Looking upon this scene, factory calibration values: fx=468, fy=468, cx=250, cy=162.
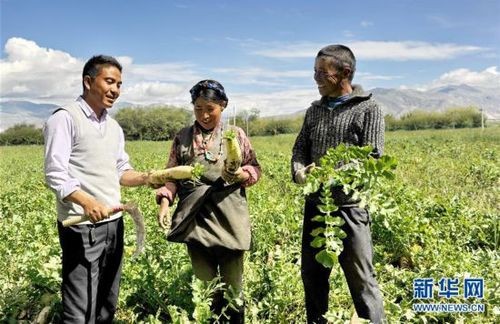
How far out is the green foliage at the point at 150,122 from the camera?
63162 mm

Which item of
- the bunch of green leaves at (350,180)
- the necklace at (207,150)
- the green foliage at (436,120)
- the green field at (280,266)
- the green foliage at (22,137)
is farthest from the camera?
the green foliage at (436,120)

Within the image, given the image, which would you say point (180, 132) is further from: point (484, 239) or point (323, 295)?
point (484, 239)

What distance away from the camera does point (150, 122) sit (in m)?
73.9

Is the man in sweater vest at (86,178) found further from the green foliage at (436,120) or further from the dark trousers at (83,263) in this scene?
the green foliage at (436,120)

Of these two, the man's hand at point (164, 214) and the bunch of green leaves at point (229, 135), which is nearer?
the bunch of green leaves at point (229, 135)

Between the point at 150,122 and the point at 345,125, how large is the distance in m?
73.3

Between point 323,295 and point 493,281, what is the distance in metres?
1.36

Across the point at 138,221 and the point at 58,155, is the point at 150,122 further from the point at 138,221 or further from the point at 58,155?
the point at 58,155

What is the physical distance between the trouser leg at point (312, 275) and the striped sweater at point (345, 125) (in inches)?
12.1

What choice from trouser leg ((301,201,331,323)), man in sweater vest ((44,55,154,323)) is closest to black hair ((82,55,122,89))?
man in sweater vest ((44,55,154,323))

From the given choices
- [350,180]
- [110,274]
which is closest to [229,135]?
[350,180]

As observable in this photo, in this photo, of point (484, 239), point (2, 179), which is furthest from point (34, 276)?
point (2, 179)

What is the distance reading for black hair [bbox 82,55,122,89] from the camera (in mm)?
2639

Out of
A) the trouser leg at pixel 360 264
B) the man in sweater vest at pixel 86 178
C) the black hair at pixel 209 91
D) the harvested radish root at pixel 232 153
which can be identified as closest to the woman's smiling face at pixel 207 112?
the black hair at pixel 209 91
